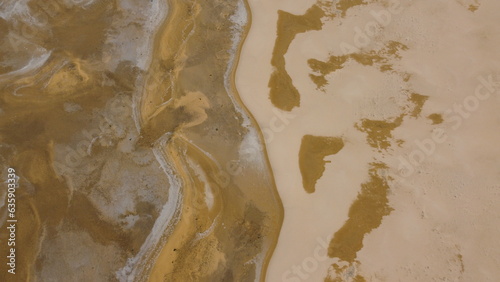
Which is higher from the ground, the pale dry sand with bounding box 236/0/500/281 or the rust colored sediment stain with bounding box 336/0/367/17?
the rust colored sediment stain with bounding box 336/0/367/17

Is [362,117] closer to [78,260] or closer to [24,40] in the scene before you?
[78,260]

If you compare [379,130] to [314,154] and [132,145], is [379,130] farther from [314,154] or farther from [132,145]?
[132,145]

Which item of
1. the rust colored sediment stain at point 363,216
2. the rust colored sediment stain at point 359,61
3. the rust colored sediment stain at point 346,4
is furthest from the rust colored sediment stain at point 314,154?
the rust colored sediment stain at point 346,4

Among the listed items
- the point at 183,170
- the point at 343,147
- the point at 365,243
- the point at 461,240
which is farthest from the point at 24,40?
the point at 461,240

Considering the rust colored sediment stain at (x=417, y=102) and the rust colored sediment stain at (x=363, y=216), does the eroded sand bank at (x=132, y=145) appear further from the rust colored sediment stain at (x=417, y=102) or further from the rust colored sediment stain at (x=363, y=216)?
the rust colored sediment stain at (x=417, y=102)

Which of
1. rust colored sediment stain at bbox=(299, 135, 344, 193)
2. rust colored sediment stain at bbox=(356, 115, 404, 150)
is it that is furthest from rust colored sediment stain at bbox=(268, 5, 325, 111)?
rust colored sediment stain at bbox=(356, 115, 404, 150)

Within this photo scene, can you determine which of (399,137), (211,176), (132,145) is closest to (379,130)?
(399,137)

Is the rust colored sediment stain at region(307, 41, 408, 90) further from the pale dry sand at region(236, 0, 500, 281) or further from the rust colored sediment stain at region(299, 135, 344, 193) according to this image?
the rust colored sediment stain at region(299, 135, 344, 193)
